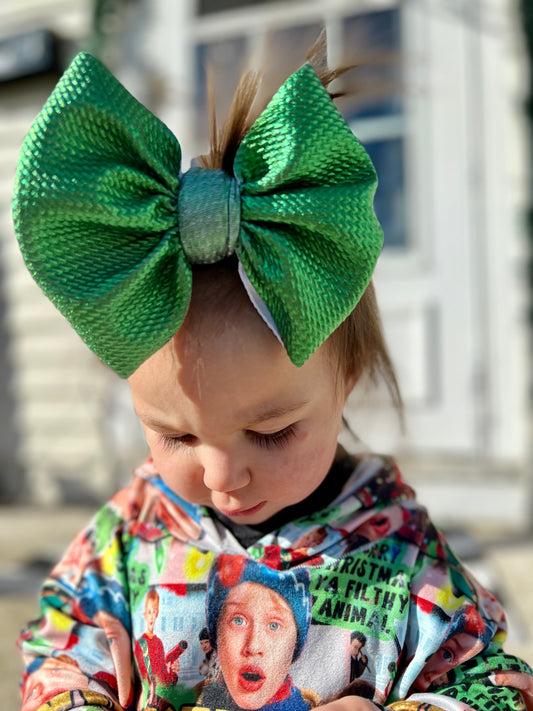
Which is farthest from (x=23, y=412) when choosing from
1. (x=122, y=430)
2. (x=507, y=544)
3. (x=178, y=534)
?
(x=178, y=534)

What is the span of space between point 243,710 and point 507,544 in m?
2.37

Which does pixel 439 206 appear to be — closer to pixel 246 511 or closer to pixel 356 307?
pixel 356 307

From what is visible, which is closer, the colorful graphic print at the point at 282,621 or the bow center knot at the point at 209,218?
the bow center knot at the point at 209,218

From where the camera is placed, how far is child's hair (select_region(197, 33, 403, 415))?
1.00m

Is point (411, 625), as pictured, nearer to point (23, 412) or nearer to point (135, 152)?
point (135, 152)

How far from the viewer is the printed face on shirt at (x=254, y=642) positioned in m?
1.02

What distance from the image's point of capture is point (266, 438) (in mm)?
935

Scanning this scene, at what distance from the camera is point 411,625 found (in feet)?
3.35

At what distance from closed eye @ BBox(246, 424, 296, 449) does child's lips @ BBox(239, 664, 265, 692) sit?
13.1 inches

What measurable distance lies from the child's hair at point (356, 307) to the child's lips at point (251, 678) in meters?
0.42

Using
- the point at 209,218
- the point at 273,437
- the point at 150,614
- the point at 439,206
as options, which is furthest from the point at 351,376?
the point at 439,206

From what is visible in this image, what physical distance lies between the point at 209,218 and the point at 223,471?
0.99ft

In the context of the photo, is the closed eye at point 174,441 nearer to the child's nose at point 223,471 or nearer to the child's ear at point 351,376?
the child's nose at point 223,471

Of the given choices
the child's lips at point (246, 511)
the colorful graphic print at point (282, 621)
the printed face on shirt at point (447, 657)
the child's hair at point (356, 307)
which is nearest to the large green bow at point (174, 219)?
the child's hair at point (356, 307)
